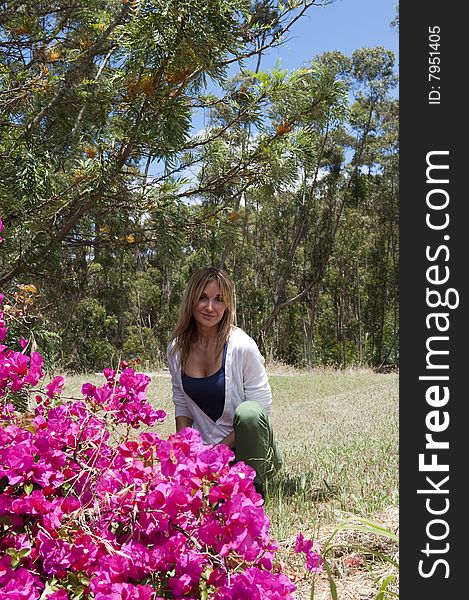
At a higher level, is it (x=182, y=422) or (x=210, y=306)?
(x=210, y=306)

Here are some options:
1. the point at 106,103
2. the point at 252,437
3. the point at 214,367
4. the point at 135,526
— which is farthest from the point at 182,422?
the point at 106,103

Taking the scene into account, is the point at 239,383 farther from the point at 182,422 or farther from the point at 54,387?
the point at 54,387

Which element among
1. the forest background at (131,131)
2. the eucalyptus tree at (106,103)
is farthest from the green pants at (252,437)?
the eucalyptus tree at (106,103)

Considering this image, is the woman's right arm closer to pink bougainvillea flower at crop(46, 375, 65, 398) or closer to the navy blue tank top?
the navy blue tank top

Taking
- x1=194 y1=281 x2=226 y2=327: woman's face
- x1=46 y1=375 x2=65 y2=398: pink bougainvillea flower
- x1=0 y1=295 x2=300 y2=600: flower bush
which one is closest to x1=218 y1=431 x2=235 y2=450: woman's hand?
A: x1=194 y1=281 x2=226 y2=327: woman's face

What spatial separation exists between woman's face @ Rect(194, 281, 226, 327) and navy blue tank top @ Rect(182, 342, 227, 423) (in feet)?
0.36

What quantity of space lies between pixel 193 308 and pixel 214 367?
23cm

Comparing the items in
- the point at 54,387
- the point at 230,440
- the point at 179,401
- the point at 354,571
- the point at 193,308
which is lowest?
the point at 354,571

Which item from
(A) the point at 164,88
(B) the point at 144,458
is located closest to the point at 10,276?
(A) the point at 164,88

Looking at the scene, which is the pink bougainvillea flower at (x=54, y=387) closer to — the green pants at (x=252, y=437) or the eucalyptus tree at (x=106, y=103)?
the green pants at (x=252, y=437)

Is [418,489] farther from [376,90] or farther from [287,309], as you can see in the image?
[287,309]

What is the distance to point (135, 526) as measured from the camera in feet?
3.11

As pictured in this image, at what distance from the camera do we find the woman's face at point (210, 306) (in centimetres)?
219

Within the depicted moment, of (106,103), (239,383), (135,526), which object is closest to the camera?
(135,526)
